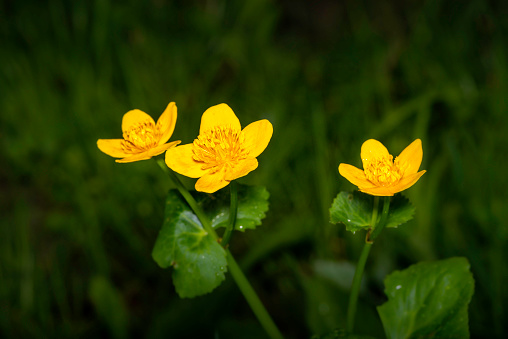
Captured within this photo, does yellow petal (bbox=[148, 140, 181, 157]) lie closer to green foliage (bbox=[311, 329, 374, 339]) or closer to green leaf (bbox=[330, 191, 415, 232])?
green leaf (bbox=[330, 191, 415, 232])

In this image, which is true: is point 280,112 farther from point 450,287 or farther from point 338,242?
point 450,287

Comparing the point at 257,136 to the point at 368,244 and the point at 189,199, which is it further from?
the point at 368,244

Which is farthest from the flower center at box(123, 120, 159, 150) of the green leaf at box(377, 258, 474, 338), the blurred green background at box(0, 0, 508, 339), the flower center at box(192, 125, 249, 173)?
the blurred green background at box(0, 0, 508, 339)

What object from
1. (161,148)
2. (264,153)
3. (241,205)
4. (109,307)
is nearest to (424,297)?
(241,205)

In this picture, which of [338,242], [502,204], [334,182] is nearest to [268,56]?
[334,182]

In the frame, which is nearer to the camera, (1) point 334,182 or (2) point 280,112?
(1) point 334,182

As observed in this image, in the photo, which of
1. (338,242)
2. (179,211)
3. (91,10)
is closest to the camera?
(179,211)
